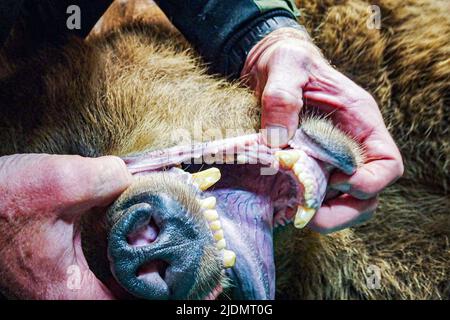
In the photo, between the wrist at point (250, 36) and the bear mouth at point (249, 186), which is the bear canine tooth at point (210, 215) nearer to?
the bear mouth at point (249, 186)

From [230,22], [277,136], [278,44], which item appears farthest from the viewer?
[230,22]

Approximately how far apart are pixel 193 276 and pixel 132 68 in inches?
28.3

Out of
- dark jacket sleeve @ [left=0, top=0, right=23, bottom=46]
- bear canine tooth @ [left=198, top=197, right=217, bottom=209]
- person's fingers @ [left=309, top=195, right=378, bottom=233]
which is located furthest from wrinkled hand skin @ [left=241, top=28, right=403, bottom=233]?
dark jacket sleeve @ [left=0, top=0, right=23, bottom=46]

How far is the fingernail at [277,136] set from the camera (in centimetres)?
141

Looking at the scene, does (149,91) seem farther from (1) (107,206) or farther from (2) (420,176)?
(2) (420,176)

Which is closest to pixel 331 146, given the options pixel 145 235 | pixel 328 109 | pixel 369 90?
pixel 328 109

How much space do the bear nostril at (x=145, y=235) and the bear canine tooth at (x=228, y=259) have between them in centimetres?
14

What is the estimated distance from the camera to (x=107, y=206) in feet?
4.12

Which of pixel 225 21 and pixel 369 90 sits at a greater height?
pixel 225 21

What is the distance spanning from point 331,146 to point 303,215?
17 centimetres

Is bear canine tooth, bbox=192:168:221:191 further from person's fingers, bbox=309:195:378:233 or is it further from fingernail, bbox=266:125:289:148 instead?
person's fingers, bbox=309:195:378:233

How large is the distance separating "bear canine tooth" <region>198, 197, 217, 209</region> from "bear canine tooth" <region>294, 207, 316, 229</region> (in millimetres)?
208

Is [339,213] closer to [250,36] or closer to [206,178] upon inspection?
[206,178]

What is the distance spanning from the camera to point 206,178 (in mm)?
1311
